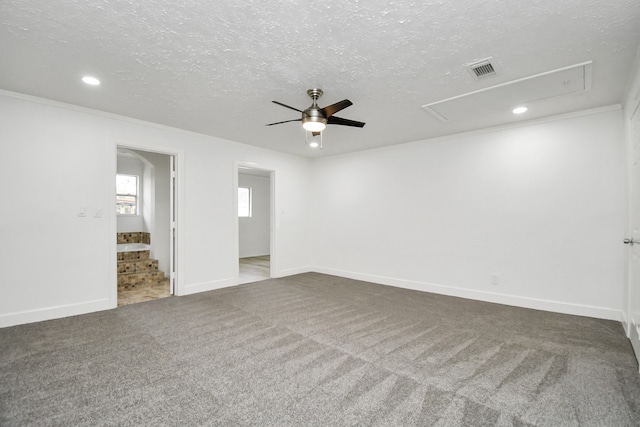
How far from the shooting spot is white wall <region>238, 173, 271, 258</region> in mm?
9019

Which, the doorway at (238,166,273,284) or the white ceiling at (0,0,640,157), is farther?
the doorway at (238,166,273,284)

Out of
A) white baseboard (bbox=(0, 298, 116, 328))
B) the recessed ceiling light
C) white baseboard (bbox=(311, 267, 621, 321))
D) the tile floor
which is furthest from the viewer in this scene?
the tile floor

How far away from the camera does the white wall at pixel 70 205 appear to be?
3.24 metres

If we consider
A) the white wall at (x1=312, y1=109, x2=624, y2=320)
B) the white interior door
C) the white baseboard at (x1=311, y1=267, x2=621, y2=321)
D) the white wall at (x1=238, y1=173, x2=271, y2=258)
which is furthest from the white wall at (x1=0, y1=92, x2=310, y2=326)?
the white interior door

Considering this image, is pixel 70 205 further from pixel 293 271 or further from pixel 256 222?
pixel 256 222

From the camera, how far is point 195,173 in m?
4.70

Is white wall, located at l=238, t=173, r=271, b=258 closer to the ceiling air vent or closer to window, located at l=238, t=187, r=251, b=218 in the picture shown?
window, located at l=238, t=187, r=251, b=218

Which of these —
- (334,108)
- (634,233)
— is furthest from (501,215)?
(334,108)

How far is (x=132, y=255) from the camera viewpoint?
222 inches

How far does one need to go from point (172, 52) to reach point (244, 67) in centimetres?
56

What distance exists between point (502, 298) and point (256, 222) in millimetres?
6952

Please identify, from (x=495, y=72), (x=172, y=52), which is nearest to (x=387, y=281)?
(x=495, y=72)

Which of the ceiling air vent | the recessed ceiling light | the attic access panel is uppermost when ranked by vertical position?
the recessed ceiling light

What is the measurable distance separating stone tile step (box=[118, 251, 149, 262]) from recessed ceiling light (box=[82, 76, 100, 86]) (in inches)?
135
